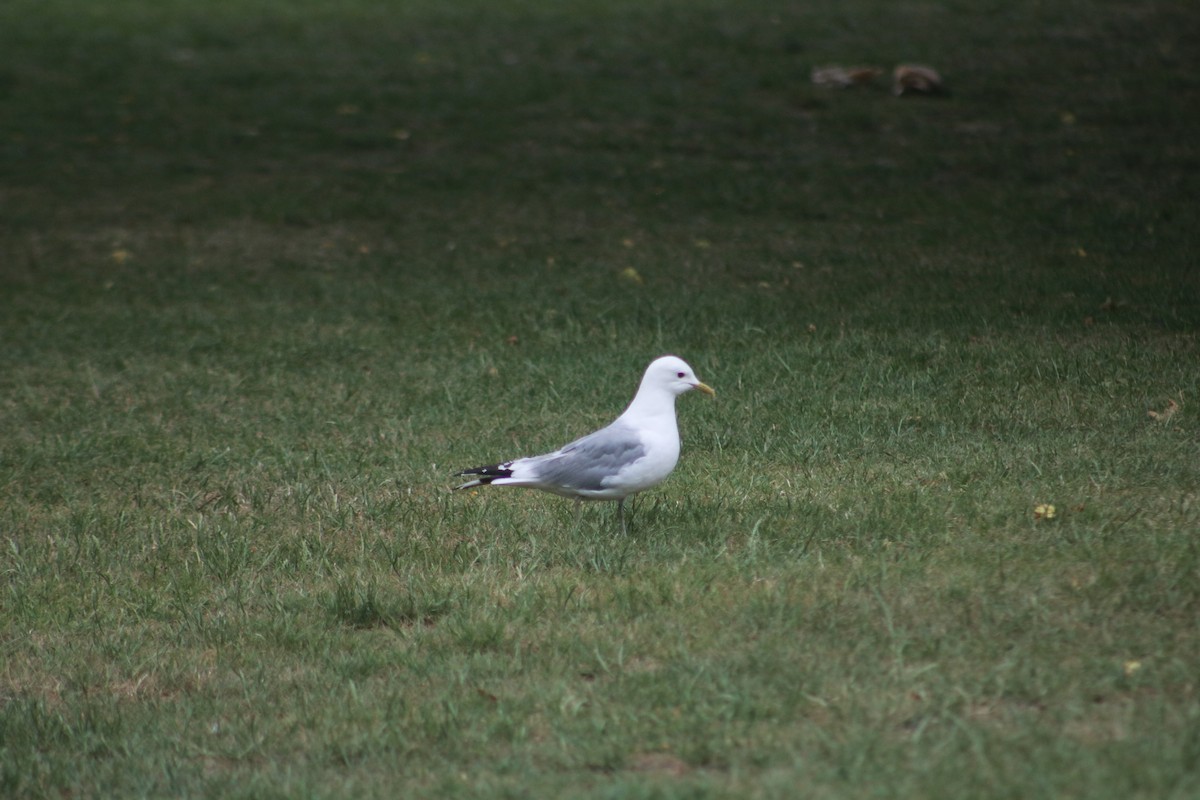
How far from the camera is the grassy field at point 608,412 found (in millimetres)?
4250

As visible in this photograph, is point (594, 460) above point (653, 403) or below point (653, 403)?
below

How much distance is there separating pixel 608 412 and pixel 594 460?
2351mm

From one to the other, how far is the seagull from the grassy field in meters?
0.27

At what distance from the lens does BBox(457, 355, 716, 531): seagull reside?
564cm

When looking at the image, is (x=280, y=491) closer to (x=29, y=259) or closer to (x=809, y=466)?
(x=809, y=466)

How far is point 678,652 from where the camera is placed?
464 centimetres

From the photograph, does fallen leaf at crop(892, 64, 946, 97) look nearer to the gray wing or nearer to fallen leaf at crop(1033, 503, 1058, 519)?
fallen leaf at crop(1033, 503, 1058, 519)

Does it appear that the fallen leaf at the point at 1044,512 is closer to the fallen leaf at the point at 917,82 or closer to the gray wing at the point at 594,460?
the gray wing at the point at 594,460

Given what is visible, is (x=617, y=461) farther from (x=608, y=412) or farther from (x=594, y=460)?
(x=608, y=412)

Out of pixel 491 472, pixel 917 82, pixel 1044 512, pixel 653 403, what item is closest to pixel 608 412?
pixel 653 403

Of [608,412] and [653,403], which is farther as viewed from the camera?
[608,412]

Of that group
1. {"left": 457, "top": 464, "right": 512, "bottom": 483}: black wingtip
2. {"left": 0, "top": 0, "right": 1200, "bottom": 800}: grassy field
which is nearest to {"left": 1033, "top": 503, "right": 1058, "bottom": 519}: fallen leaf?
{"left": 0, "top": 0, "right": 1200, "bottom": 800}: grassy field

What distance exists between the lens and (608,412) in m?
8.02

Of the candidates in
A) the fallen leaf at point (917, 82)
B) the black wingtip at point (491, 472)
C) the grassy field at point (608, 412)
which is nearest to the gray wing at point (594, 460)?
the black wingtip at point (491, 472)
